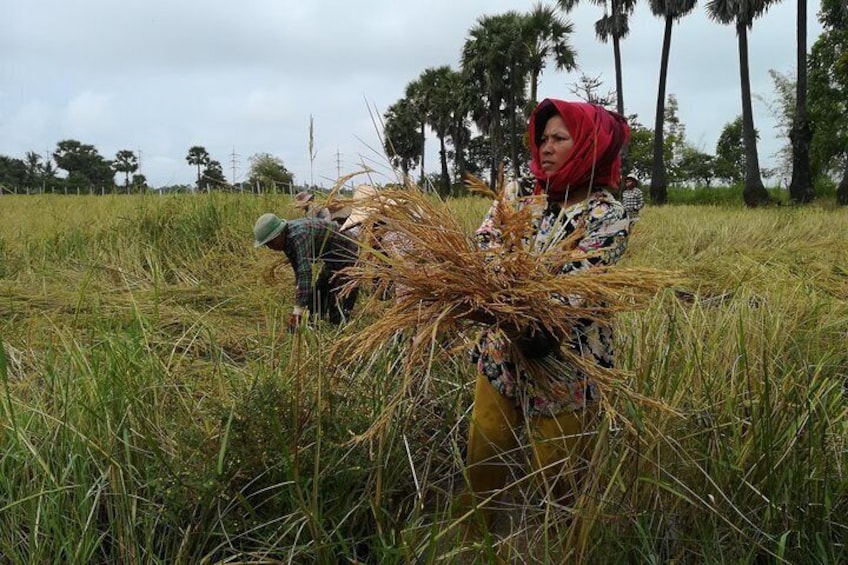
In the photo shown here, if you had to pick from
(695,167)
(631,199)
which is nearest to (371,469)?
(631,199)

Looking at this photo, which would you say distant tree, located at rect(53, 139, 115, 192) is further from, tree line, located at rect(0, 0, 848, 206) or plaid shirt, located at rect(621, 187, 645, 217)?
plaid shirt, located at rect(621, 187, 645, 217)

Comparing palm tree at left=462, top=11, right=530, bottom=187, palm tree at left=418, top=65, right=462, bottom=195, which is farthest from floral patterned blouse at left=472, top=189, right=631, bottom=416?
palm tree at left=418, top=65, right=462, bottom=195

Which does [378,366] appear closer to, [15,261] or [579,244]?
[579,244]

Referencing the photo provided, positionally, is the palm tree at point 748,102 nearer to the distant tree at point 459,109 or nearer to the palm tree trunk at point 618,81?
the palm tree trunk at point 618,81

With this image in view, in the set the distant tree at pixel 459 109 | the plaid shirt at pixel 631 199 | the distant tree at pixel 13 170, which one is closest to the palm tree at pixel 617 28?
the distant tree at pixel 459 109

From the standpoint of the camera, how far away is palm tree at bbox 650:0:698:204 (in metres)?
15.6

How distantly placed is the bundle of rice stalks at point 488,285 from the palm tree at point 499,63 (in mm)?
18819

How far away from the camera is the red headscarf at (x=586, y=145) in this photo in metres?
1.14

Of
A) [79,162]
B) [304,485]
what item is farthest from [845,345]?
[79,162]

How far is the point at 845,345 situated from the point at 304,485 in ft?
6.11

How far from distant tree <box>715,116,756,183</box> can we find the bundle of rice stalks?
38598 mm

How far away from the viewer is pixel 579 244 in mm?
1052

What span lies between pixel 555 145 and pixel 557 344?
469mm

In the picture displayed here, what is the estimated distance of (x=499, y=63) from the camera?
20.4 meters
